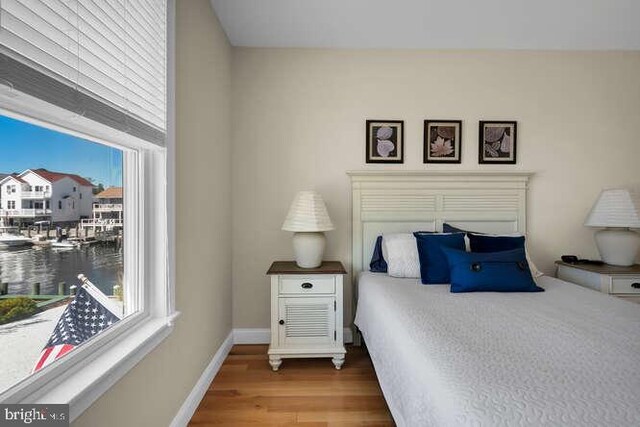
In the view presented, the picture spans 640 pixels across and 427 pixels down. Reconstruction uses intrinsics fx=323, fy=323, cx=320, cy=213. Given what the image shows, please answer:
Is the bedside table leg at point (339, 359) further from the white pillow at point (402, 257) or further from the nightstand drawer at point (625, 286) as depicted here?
the nightstand drawer at point (625, 286)

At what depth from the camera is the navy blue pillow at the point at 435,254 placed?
2178 millimetres

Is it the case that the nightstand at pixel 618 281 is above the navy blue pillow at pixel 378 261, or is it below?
below

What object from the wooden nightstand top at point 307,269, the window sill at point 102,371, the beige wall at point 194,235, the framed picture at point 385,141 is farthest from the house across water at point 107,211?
the framed picture at point 385,141

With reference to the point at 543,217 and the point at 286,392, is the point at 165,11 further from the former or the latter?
the point at 543,217

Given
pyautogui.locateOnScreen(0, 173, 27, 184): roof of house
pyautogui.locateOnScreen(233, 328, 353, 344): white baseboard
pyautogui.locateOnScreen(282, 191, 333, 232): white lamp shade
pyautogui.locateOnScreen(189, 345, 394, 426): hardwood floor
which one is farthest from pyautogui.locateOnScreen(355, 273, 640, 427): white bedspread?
pyautogui.locateOnScreen(0, 173, 27, 184): roof of house

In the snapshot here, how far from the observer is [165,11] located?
1.50 metres

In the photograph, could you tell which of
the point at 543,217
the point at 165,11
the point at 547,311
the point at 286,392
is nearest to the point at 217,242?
the point at 286,392

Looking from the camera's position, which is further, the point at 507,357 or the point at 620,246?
the point at 620,246

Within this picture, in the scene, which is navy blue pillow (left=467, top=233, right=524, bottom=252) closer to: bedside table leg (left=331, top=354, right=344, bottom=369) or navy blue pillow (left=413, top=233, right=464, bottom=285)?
navy blue pillow (left=413, top=233, right=464, bottom=285)

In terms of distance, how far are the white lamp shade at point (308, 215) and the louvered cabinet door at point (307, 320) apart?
1.67ft

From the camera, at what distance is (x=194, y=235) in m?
1.89

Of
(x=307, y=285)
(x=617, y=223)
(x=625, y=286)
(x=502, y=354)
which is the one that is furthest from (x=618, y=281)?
(x=307, y=285)

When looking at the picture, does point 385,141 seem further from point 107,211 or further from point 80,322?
point 80,322

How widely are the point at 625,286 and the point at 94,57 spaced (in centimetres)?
341
